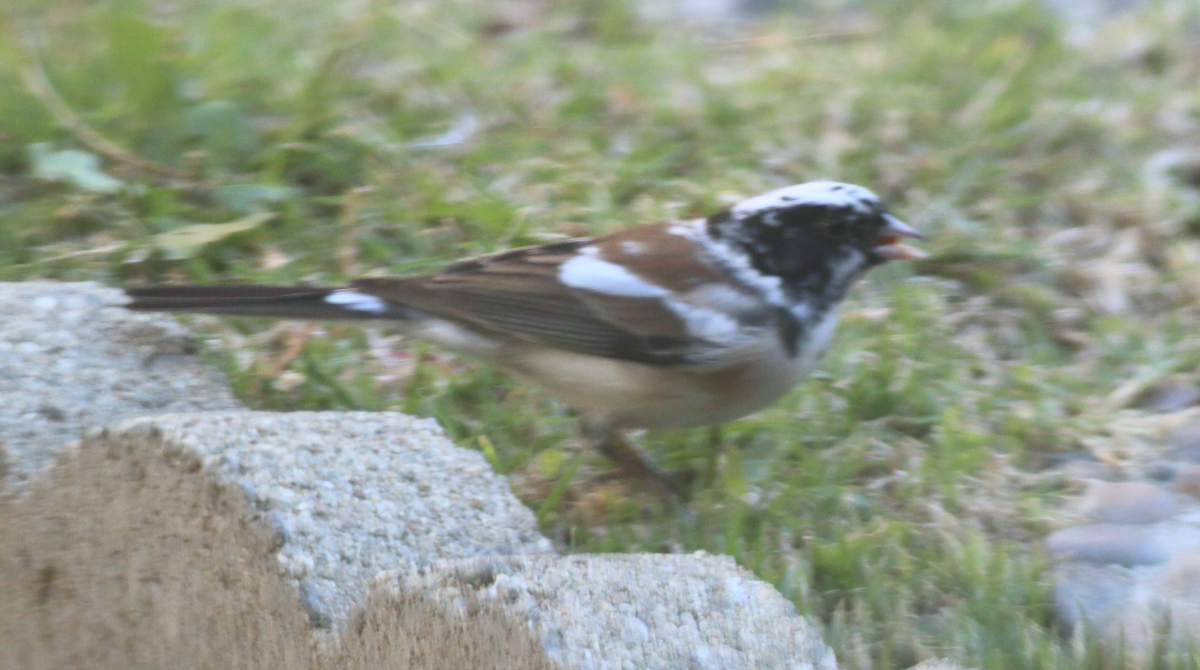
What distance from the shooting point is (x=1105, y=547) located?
2.83m

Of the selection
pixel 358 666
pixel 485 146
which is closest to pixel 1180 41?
pixel 485 146

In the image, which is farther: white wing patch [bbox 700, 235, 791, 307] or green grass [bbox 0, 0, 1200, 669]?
white wing patch [bbox 700, 235, 791, 307]

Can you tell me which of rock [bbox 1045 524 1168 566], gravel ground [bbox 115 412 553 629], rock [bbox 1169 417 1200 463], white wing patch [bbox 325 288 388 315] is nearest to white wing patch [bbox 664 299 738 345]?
gravel ground [bbox 115 412 553 629]

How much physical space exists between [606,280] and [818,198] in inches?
21.9

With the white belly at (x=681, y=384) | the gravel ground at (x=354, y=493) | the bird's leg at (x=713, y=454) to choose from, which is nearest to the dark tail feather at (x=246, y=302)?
the gravel ground at (x=354, y=493)

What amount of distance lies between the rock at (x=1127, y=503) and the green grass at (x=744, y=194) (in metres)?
0.11

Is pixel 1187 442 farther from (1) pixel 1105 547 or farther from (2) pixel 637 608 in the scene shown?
(2) pixel 637 608

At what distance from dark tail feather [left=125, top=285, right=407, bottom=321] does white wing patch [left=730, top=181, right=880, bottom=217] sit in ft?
3.24

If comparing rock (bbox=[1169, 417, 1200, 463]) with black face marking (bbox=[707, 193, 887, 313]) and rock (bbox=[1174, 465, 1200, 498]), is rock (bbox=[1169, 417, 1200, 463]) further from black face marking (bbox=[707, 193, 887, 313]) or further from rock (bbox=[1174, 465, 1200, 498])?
black face marking (bbox=[707, 193, 887, 313])

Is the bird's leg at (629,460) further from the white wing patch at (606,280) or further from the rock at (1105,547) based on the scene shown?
the rock at (1105,547)

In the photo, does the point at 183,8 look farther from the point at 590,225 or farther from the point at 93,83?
the point at 590,225

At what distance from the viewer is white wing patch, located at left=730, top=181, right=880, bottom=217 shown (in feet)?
10.3

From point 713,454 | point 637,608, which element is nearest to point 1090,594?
point 713,454

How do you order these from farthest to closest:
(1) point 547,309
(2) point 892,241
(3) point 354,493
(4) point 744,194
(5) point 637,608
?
(4) point 744,194
(2) point 892,241
(1) point 547,309
(3) point 354,493
(5) point 637,608
